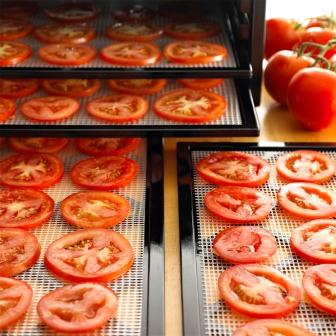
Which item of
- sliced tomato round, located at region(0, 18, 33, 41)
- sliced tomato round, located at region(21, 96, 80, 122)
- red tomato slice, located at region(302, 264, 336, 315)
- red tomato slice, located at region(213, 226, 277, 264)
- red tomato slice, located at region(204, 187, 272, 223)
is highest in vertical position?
sliced tomato round, located at region(0, 18, 33, 41)

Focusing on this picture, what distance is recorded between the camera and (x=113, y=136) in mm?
2037

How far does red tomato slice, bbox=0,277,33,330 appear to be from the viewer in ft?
4.73

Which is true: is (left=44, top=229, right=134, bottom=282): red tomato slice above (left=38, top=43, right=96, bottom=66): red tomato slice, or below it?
below

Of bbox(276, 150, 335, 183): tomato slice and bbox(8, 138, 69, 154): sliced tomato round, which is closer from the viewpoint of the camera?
bbox(276, 150, 335, 183): tomato slice

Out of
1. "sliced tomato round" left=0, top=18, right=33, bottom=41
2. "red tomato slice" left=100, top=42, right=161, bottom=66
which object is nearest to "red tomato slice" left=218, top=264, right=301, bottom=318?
"red tomato slice" left=100, top=42, right=161, bottom=66

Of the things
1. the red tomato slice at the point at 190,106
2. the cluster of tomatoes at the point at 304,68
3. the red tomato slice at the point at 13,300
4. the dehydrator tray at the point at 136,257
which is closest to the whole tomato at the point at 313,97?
the cluster of tomatoes at the point at 304,68

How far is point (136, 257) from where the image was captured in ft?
5.41

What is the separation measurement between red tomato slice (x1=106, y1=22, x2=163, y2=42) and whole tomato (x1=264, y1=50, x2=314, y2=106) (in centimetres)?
40

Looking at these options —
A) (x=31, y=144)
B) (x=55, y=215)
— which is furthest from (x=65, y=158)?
(x=55, y=215)

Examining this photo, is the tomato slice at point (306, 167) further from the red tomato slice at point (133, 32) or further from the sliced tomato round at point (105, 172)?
the red tomato slice at point (133, 32)

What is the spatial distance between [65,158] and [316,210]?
75cm

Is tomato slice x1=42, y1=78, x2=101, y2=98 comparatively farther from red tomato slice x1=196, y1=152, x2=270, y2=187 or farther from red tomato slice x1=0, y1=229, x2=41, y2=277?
red tomato slice x1=0, y1=229, x2=41, y2=277

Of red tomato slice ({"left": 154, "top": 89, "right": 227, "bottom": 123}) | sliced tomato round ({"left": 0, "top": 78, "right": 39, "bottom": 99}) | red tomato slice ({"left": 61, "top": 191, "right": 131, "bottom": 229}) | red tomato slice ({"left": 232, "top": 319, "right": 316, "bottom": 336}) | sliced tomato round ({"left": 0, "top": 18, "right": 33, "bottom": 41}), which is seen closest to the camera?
red tomato slice ({"left": 232, "top": 319, "right": 316, "bottom": 336})

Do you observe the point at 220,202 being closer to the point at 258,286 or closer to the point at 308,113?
the point at 258,286
